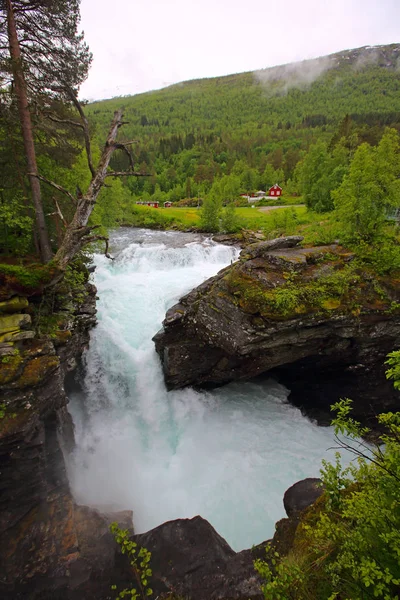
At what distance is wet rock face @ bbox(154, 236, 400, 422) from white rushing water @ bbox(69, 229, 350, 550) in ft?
4.68

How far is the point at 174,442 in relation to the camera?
38.2 feet

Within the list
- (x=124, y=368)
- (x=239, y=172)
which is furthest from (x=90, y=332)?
(x=239, y=172)

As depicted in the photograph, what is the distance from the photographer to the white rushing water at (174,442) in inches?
384

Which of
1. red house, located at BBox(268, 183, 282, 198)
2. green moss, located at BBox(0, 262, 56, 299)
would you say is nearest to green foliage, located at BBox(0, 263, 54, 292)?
green moss, located at BBox(0, 262, 56, 299)

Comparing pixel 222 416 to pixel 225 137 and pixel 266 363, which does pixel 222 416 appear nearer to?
pixel 266 363

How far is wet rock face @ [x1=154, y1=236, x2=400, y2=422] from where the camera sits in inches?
421

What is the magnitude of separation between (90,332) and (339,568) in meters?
12.2

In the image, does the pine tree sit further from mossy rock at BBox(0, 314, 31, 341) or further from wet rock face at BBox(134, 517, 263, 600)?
wet rock face at BBox(134, 517, 263, 600)

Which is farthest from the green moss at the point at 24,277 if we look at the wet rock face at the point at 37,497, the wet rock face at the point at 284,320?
the wet rock face at the point at 284,320

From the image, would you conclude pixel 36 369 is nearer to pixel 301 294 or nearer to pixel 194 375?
pixel 194 375

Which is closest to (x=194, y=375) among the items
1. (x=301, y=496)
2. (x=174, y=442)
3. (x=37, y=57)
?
(x=174, y=442)

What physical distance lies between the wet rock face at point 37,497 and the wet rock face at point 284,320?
5.55m

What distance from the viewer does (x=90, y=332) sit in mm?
13352

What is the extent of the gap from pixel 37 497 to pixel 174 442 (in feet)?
17.3
